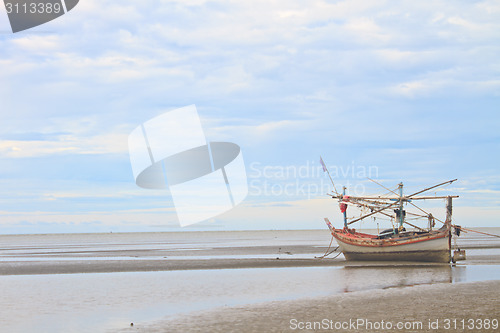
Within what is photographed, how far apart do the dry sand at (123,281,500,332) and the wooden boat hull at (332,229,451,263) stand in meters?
17.5

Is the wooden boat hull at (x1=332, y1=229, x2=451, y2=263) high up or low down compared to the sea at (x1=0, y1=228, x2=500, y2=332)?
down

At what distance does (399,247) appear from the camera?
42781 mm

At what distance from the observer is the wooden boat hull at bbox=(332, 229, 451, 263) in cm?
4134

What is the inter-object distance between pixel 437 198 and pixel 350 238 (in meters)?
7.90

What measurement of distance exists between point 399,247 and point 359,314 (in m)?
25.5

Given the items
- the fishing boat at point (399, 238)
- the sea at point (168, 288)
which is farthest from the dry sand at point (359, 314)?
the fishing boat at point (399, 238)

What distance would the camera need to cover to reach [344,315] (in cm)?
1866

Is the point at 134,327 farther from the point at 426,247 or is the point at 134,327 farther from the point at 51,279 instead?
the point at 426,247

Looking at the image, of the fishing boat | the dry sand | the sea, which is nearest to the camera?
the dry sand

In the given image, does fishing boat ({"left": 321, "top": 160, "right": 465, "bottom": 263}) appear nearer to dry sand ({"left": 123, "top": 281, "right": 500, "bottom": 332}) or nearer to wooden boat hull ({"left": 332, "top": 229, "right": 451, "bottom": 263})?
wooden boat hull ({"left": 332, "top": 229, "right": 451, "bottom": 263})

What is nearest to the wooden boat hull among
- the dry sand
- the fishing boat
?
the fishing boat

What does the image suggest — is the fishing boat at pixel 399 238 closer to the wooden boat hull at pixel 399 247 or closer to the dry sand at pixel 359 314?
the wooden boat hull at pixel 399 247

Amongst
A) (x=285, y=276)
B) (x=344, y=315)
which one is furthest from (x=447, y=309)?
(x=285, y=276)

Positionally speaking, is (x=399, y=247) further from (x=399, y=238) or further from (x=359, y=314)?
(x=359, y=314)
